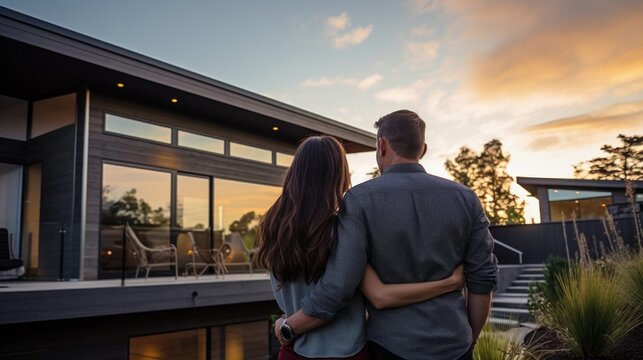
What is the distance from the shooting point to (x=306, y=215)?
64.9 inches

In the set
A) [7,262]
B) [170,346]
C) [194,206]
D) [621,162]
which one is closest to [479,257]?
[7,262]

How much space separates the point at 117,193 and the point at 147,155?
87 cm

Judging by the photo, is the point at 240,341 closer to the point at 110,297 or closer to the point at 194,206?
the point at 194,206

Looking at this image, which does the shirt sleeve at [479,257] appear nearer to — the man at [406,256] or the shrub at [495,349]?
the man at [406,256]

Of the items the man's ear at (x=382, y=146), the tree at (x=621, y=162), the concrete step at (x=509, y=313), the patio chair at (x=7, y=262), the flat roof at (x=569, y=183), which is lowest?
the concrete step at (x=509, y=313)

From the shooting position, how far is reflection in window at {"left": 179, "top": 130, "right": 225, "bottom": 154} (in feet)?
31.4

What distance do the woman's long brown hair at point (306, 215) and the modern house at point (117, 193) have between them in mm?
4502

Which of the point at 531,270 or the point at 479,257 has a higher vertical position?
the point at 479,257

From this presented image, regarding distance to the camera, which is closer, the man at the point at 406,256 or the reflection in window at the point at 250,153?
the man at the point at 406,256

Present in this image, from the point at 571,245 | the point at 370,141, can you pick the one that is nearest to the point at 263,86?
the point at 370,141

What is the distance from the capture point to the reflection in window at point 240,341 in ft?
26.1

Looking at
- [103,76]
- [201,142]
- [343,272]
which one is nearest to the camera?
[343,272]

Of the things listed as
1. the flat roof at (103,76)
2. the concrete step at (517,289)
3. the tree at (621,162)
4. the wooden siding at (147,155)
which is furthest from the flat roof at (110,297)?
the tree at (621,162)

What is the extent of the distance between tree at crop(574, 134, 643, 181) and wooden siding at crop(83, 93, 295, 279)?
67.5ft
